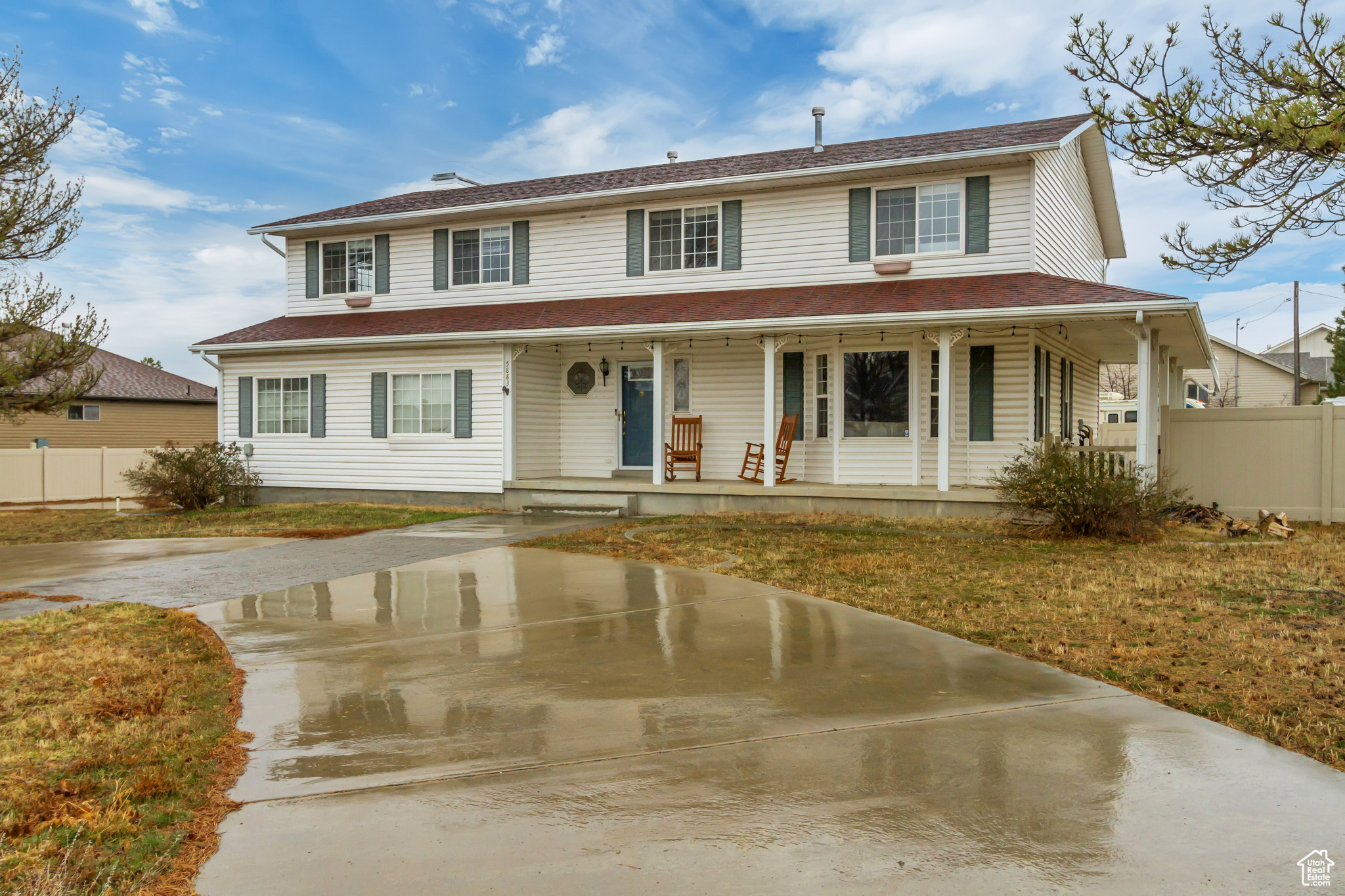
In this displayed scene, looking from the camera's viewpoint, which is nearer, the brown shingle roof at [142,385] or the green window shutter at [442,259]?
the green window shutter at [442,259]

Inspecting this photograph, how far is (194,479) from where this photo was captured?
1581 centimetres

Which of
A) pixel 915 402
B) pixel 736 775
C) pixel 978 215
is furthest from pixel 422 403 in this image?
pixel 736 775

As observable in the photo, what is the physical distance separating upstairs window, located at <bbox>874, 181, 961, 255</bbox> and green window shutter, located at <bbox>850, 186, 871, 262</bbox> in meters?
0.17

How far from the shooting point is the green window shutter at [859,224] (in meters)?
14.5

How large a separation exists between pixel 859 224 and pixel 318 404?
34.2 ft

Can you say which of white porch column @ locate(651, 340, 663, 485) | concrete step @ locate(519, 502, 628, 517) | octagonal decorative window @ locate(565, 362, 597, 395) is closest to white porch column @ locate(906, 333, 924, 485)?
white porch column @ locate(651, 340, 663, 485)

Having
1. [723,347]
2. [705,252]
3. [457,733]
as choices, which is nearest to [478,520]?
[723,347]

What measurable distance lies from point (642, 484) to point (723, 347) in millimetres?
2836

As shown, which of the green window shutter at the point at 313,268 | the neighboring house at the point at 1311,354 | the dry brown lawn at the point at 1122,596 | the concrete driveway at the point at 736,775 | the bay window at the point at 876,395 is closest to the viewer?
the concrete driveway at the point at 736,775

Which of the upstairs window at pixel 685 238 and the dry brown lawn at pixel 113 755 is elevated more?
the upstairs window at pixel 685 238

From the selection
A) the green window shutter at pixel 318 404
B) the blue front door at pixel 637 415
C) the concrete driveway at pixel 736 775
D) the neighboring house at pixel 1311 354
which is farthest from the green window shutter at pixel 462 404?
the neighboring house at pixel 1311 354

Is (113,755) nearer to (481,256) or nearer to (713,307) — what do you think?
(713,307)

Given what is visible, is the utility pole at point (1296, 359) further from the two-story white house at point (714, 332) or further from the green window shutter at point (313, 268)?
A: the green window shutter at point (313, 268)

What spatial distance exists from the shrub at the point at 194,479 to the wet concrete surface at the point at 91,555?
141 inches
